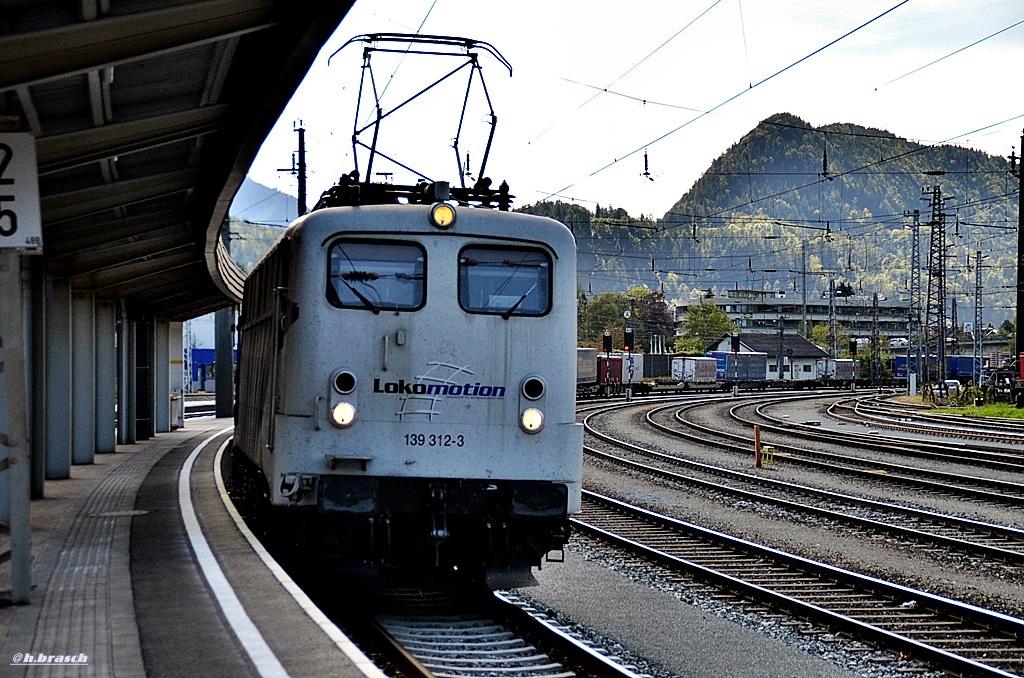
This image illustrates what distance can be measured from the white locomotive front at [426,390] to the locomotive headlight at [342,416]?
1 centimetres

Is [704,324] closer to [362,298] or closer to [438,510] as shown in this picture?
[362,298]

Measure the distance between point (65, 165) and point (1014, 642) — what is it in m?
9.11

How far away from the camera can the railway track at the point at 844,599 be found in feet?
26.8

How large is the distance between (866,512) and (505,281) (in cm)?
895

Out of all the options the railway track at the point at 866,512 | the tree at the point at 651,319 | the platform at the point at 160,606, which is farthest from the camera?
the tree at the point at 651,319

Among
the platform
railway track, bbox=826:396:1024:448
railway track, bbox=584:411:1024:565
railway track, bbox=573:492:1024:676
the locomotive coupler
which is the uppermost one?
the locomotive coupler

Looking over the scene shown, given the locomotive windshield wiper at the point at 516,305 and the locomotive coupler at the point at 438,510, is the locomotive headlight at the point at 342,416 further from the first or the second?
the locomotive windshield wiper at the point at 516,305

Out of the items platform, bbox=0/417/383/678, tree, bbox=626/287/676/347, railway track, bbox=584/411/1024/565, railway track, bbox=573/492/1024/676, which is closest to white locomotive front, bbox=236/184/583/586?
platform, bbox=0/417/383/678

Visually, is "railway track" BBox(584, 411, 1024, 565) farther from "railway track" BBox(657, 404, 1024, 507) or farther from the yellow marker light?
the yellow marker light

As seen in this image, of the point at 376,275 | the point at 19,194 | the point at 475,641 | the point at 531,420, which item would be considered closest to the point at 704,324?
the point at 531,420

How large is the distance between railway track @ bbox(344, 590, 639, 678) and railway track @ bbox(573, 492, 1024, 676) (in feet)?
6.83

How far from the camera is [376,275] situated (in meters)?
9.10

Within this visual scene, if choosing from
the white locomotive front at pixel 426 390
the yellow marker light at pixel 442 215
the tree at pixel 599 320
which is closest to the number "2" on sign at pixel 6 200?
the white locomotive front at pixel 426 390

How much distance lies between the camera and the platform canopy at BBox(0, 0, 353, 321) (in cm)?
762
